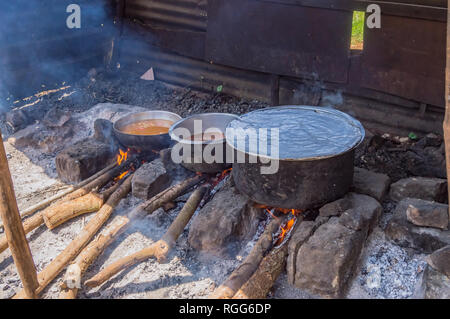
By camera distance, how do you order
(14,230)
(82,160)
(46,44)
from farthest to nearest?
(46,44)
(82,160)
(14,230)

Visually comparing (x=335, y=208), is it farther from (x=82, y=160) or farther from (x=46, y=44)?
(x=46, y=44)

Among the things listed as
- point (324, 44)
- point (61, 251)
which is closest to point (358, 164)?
point (324, 44)

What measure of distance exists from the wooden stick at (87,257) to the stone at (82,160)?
3.35 ft

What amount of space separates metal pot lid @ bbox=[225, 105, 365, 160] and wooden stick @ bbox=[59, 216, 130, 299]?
1.54m

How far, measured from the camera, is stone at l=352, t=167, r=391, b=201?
176 inches

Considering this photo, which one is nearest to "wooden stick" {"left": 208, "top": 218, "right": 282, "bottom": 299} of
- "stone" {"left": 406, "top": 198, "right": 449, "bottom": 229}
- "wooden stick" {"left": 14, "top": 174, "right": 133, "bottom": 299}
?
"stone" {"left": 406, "top": 198, "right": 449, "bottom": 229}

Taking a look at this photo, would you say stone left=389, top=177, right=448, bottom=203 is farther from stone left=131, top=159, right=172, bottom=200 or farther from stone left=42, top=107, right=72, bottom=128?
stone left=42, top=107, right=72, bottom=128

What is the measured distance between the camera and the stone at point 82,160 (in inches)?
216

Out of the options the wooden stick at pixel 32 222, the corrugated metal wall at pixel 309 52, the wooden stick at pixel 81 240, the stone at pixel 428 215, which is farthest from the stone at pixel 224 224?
the corrugated metal wall at pixel 309 52

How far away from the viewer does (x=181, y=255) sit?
4.28m

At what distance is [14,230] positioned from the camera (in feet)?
11.3

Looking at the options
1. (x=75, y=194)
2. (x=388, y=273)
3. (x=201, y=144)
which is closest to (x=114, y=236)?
(x=75, y=194)

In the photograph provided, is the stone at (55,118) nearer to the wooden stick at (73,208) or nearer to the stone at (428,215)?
the wooden stick at (73,208)

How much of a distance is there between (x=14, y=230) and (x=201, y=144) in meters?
2.08
